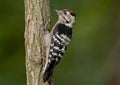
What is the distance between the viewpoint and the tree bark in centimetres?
763

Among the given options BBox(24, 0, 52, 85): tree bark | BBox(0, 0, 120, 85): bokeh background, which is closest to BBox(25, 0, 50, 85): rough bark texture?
BBox(24, 0, 52, 85): tree bark

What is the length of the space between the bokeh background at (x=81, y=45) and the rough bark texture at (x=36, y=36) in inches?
200

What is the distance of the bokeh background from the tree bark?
5.08 meters

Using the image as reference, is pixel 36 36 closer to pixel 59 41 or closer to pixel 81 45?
pixel 59 41

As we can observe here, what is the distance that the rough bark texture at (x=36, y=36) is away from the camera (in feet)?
25.0

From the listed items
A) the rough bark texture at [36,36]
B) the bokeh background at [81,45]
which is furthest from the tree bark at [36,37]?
the bokeh background at [81,45]

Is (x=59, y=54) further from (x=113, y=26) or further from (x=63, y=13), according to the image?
(x=113, y=26)

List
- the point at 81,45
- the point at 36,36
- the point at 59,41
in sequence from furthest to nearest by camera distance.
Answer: the point at 81,45
the point at 59,41
the point at 36,36

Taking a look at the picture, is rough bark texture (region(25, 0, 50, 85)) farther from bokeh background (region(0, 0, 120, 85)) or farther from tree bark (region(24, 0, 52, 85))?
bokeh background (region(0, 0, 120, 85))

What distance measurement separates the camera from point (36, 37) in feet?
25.0

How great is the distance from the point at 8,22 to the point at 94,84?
7.70 feet

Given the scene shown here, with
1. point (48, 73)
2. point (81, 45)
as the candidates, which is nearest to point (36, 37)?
point (48, 73)

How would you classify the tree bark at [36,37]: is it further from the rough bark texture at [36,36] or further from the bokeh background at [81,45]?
the bokeh background at [81,45]

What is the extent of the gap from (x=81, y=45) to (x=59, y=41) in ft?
19.6
